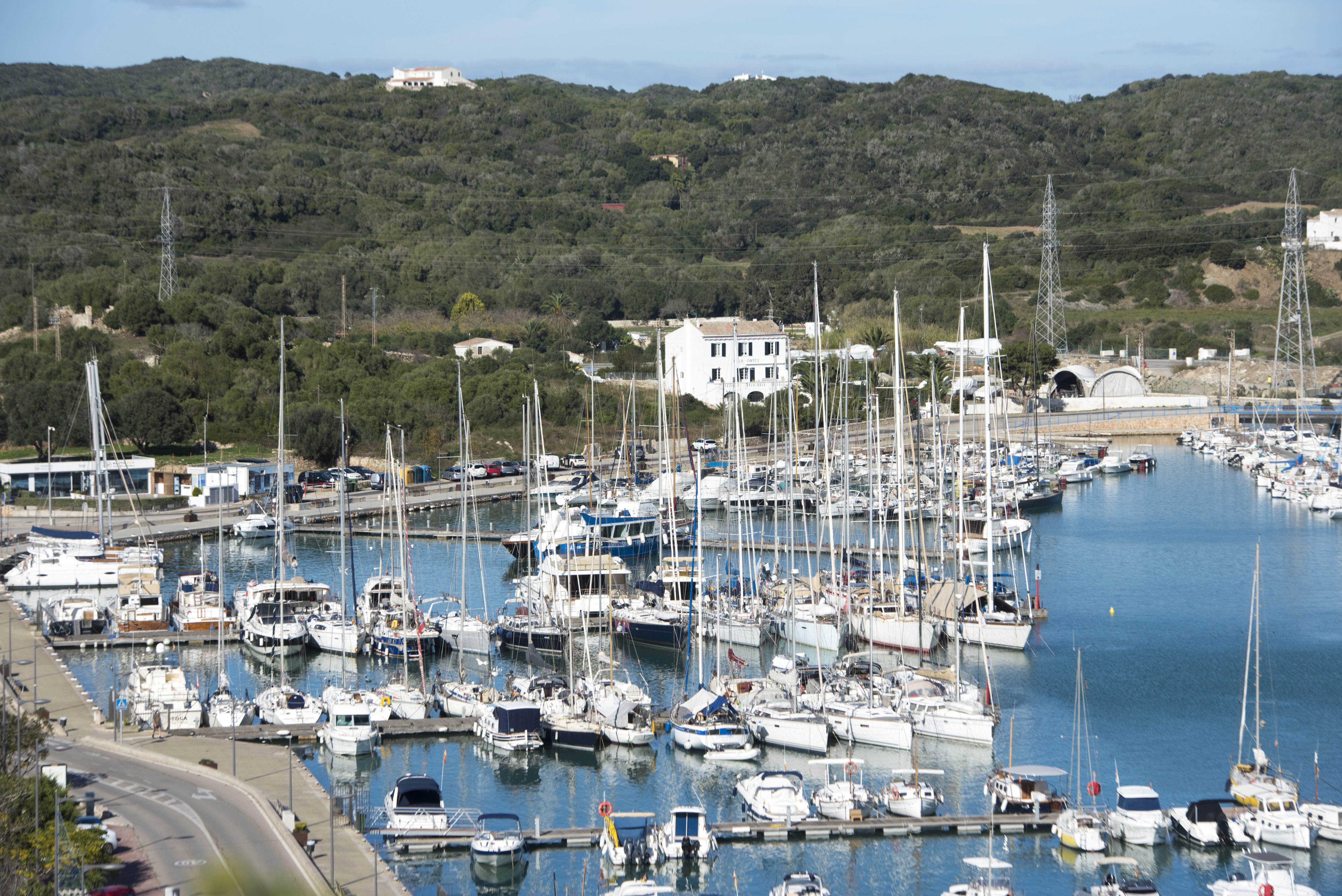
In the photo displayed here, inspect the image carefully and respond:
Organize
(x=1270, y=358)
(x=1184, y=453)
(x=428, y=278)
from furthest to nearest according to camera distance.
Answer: (x=428, y=278) → (x=1270, y=358) → (x=1184, y=453)

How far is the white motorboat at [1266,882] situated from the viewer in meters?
20.4

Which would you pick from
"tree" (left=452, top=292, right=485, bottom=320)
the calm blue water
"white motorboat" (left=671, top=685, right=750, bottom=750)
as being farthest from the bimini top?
"tree" (left=452, top=292, right=485, bottom=320)

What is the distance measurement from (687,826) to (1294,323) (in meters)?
86.1

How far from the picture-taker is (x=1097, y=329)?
110m

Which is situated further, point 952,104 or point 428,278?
point 952,104

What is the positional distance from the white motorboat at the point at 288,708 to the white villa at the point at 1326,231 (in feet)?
389

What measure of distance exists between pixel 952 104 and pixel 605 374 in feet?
370

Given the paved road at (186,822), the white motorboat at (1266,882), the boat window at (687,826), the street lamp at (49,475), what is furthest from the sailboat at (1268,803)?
the street lamp at (49,475)

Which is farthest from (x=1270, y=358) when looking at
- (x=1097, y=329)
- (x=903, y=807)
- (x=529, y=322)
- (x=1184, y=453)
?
(x=903, y=807)

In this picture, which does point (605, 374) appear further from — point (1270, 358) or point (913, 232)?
point (913, 232)

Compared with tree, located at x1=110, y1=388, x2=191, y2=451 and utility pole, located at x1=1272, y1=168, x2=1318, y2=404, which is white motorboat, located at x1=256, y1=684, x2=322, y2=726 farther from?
utility pole, located at x1=1272, y1=168, x2=1318, y2=404

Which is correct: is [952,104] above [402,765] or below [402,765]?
above

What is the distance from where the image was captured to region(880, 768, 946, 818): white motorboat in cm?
2456

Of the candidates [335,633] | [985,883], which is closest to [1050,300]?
[335,633]
